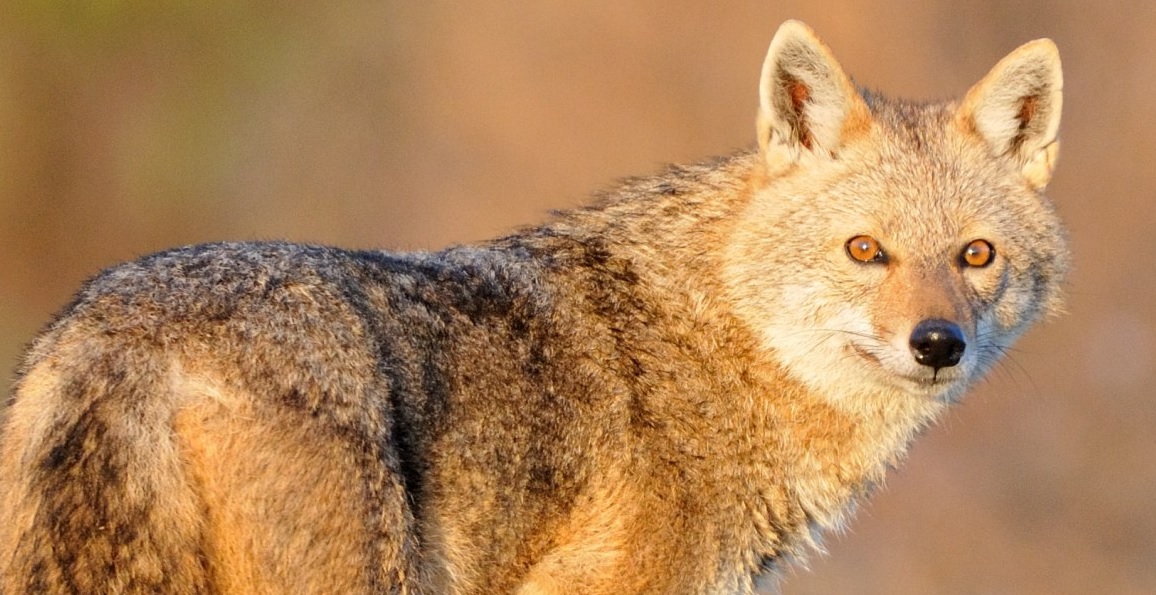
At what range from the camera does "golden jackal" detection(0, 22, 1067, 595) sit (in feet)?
16.0

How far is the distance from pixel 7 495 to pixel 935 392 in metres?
4.24

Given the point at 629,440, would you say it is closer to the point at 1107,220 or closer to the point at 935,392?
the point at 935,392

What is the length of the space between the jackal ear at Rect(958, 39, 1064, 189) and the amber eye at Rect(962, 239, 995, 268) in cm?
74

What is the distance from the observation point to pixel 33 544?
480cm

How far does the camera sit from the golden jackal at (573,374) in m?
4.88

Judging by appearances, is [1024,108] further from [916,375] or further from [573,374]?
[573,374]

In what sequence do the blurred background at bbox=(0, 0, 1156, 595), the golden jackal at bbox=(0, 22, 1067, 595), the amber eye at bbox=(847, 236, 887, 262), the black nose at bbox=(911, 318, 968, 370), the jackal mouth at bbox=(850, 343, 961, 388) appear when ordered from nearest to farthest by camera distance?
the golden jackal at bbox=(0, 22, 1067, 595) → the black nose at bbox=(911, 318, 968, 370) → the jackal mouth at bbox=(850, 343, 961, 388) → the amber eye at bbox=(847, 236, 887, 262) → the blurred background at bbox=(0, 0, 1156, 595)

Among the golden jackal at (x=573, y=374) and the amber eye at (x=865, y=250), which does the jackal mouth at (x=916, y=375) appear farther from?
the amber eye at (x=865, y=250)

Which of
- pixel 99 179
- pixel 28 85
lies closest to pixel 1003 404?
pixel 99 179

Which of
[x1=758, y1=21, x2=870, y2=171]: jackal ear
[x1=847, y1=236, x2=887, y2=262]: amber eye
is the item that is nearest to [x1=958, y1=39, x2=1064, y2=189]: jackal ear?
[x1=758, y1=21, x2=870, y2=171]: jackal ear

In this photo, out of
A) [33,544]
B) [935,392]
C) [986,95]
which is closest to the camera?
[33,544]

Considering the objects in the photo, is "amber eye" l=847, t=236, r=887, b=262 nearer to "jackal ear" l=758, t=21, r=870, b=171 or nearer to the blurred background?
"jackal ear" l=758, t=21, r=870, b=171

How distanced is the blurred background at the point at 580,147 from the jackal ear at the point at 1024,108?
194 inches

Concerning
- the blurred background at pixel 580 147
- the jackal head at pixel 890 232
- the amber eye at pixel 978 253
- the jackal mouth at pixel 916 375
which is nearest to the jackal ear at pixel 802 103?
the jackal head at pixel 890 232
